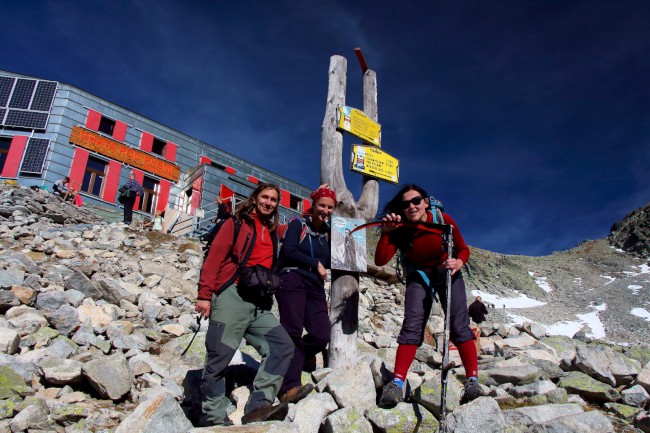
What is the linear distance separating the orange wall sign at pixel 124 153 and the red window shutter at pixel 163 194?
1.16 feet

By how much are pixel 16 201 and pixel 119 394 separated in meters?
12.9

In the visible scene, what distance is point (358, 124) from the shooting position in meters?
5.47

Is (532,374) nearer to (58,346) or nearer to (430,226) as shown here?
(430,226)

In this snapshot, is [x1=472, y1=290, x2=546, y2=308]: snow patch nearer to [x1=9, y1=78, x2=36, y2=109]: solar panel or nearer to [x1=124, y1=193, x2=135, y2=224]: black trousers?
[x1=124, y1=193, x2=135, y2=224]: black trousers

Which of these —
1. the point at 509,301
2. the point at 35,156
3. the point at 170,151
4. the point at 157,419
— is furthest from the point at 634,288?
the point at 35,156

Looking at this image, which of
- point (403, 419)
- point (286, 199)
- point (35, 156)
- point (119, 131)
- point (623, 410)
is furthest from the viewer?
point (286, 199)

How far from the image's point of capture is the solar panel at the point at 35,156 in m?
19.3

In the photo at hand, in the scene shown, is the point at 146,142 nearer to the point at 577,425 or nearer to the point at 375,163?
the point at 375,163

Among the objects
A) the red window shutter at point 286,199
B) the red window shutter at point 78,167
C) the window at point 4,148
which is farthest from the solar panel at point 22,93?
the red window shutter at point 286,199

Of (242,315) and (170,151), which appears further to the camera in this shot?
(170,151)

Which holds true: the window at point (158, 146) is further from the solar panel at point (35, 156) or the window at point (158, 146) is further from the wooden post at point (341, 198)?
the wooden post at point (341, 198)

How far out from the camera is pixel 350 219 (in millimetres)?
4781

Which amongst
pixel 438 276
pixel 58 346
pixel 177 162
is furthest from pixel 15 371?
pixel 177 162

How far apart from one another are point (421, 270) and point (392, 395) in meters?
1.08
